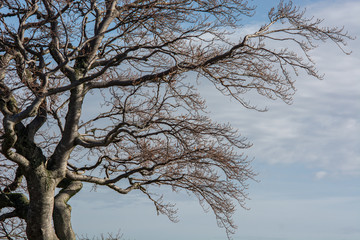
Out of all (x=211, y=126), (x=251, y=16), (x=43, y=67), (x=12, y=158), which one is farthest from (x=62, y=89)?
(x=251, y=16)

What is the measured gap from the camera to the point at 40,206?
36.0ft

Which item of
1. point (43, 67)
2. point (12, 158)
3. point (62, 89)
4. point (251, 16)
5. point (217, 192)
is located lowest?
point (217, 192)

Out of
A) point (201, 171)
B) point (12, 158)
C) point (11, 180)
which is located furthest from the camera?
point (11, 180)

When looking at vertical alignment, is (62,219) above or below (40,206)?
below

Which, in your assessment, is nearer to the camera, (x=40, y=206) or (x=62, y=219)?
Result: (x=40, y=206)

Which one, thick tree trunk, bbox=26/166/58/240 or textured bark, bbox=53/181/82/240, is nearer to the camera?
thick tree trunk, bbox=26/166/58/240

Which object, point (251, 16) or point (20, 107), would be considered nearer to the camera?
point (20, 107)

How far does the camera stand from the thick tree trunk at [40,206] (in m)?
11.0

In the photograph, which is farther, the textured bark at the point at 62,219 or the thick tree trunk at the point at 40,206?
the textured bark at the point at 62,219

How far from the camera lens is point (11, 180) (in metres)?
14.1

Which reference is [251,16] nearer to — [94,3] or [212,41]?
[212,41]

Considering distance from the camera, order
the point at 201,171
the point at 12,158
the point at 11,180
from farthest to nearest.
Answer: the point at 11,180, the point at 201,171, the point at 12,158

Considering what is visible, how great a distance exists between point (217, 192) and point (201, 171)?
2.65 ft

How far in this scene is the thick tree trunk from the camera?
1097 centimetres
